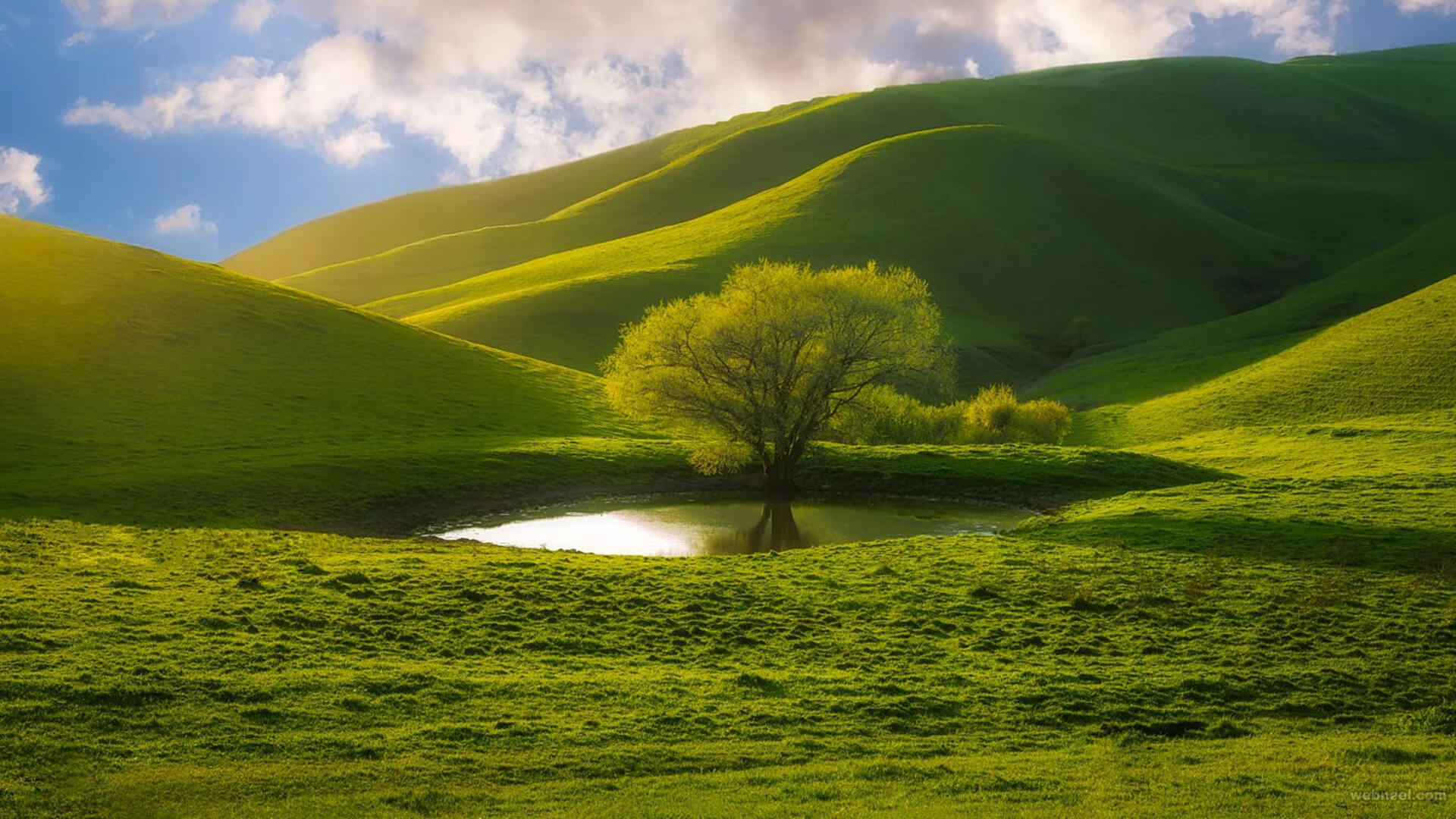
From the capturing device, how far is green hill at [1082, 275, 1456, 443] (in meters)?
69.0

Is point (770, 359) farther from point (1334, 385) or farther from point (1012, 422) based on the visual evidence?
point (1334, 385)

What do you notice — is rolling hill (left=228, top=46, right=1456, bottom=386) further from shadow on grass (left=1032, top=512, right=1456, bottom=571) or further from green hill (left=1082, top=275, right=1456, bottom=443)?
shadow on grass (left=1032, top=512, right=1456, bottom=571)

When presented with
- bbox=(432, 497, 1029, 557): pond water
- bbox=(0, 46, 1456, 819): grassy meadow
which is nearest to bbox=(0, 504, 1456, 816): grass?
bbox=(0, 46, 1456, 819): grassy meadow

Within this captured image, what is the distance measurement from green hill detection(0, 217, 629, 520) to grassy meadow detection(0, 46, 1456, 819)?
326 millimetres

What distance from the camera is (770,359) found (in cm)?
4847

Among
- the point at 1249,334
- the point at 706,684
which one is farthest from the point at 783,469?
the point at 1249,334

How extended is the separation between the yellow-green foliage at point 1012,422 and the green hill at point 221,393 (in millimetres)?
22466

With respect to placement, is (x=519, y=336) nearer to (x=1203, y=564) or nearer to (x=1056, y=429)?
(x=1056, y=429)

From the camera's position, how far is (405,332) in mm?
78375

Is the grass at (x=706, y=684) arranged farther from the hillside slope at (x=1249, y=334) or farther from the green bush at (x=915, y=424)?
the hillside slope at (x=1249, y=334)

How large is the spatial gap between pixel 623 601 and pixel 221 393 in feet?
137

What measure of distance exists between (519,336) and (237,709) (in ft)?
293

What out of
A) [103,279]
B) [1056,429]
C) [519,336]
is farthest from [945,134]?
[103,279]

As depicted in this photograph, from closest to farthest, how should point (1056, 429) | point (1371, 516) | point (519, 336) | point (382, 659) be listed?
point (382, 659) → point (1371, 516) → point (1056, 429) → point (519, 336)
